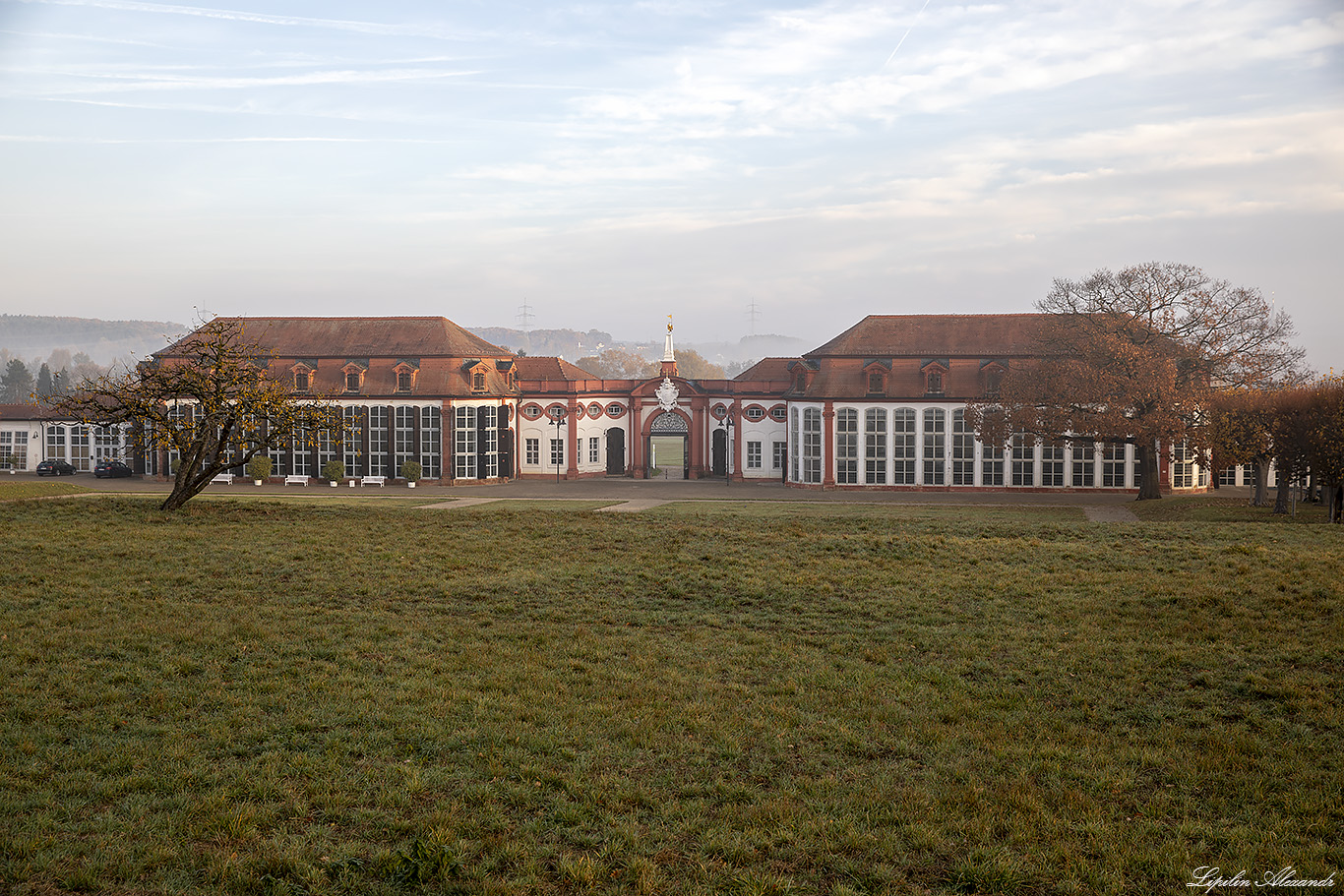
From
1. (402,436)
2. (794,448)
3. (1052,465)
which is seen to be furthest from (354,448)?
(1052,465)

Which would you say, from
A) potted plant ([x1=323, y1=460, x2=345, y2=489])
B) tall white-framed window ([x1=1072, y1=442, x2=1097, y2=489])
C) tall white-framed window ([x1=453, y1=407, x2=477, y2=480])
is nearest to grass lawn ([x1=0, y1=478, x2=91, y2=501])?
potted plant ([x1=323, y1=460, x2=345, y2=489])

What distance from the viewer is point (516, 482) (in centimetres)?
5266

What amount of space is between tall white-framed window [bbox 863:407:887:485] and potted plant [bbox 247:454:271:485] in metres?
32.2

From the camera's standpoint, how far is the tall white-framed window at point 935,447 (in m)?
49.2

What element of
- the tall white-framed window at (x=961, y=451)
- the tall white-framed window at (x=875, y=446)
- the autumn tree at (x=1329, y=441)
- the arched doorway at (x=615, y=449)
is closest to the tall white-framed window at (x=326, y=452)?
the arched doorway at (x=615, y=449)

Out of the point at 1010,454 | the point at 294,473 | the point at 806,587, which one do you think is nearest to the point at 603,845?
the point at 806,587

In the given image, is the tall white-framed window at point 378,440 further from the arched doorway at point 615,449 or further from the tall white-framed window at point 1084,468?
the tall white-framed window at point 1084,468

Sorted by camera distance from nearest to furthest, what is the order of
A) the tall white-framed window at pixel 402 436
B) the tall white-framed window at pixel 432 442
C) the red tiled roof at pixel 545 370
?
the tall white-framed window at pixel 432 442, the tall white-framed window at pixel 402 436, the red tiled roof at pixel 545 370

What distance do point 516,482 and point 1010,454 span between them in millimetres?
26304

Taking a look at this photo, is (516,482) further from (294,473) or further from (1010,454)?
(1010,454)

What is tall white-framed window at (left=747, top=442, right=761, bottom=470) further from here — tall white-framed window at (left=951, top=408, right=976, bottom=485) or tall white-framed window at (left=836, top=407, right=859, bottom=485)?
tall white-framed window at (left=951, top=408, right=976, bottom=485)

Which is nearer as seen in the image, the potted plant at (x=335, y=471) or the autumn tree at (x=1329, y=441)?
the autumn tree at (x=1329, y=441)

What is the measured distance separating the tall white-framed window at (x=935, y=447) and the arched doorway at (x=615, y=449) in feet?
63.3

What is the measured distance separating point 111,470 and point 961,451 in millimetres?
48432
